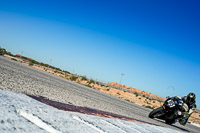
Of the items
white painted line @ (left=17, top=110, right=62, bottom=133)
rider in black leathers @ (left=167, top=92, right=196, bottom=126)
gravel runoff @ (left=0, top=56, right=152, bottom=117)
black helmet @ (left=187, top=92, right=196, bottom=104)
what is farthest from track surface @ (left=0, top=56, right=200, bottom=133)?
white painted line @ (left=17, top=110, right=62, bottom=133)

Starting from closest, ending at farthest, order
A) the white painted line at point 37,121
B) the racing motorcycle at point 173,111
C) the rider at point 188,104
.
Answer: the white painted line at point 37,121 → the racing motorcycle at point 173,111 → the rider at point 188,104

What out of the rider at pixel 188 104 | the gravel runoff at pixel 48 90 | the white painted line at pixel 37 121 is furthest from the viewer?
the rider at pixel 188 104

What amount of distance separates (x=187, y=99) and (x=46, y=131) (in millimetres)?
8036

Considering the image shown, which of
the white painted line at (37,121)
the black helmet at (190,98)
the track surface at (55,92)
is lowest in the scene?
the track surface at (55,92)

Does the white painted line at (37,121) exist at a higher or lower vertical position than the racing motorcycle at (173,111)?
higher

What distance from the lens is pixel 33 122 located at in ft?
3.05

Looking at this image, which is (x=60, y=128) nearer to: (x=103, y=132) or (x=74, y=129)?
(x=74, y=129)

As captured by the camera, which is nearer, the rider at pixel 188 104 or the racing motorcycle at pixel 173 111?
the racing motorcycle at pixel 173 111

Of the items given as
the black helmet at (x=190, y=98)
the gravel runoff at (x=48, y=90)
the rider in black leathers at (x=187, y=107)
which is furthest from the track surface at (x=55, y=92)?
the black helmet at (x=190, y=98)

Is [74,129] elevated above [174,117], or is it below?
above

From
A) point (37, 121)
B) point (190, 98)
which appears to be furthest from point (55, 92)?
point (190, 98)

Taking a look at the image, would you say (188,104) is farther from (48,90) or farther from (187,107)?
(48,90)

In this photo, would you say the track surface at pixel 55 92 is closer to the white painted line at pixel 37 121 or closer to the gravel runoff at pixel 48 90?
the gravel runoff at pixel 48 90

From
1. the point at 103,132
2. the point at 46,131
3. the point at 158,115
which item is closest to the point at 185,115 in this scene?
the point at 158,115
